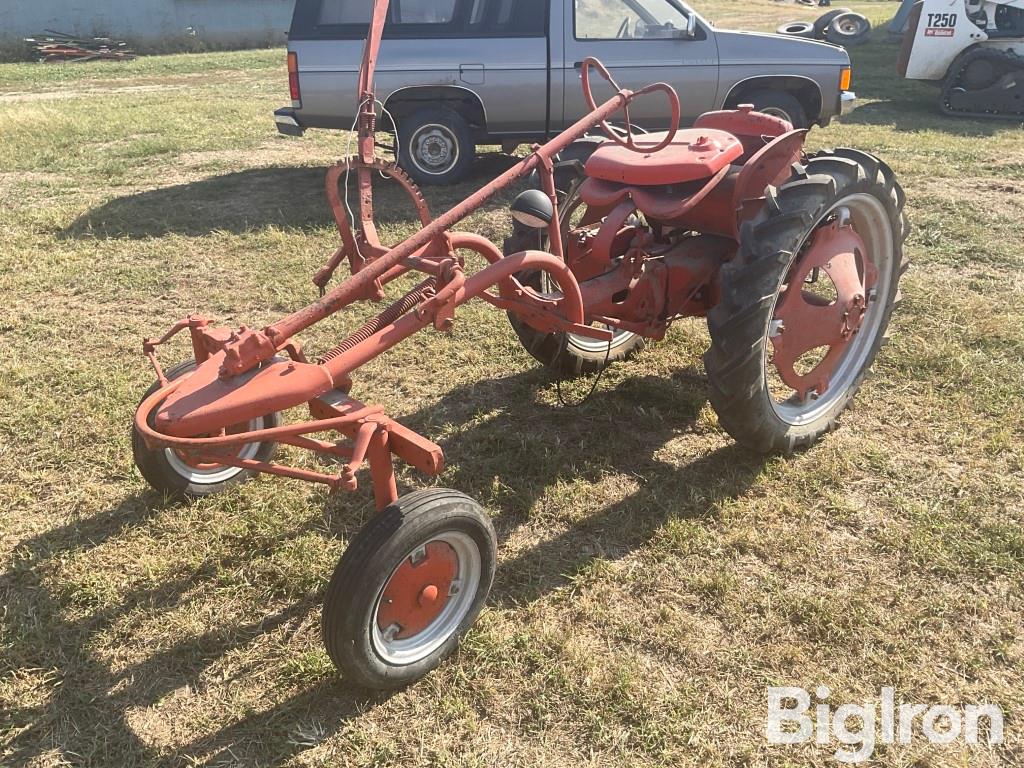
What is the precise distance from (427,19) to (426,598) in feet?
20.3

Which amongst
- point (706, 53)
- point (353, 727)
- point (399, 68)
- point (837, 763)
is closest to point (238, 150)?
point (399, 68)

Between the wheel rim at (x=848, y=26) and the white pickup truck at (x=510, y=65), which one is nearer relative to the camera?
the white pickup truck at (x=510, y=65)

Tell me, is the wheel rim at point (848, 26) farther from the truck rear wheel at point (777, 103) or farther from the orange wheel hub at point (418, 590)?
the orange wheel hub at point (418, 590)

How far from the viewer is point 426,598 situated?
2314 mm

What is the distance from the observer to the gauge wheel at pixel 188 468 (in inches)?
109

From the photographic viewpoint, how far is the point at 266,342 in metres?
2.24

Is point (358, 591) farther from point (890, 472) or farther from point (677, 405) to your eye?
point (890, 472)

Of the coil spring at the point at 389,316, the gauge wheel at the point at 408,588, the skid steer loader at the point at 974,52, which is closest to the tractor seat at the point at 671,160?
the coil spring at the point at 389,316

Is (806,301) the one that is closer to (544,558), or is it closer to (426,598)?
(544,558)

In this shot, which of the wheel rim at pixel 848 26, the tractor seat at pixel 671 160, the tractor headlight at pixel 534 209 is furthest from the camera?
the wheel rim at pixel 848 26

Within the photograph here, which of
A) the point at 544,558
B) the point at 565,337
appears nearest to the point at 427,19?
the point at 565,337

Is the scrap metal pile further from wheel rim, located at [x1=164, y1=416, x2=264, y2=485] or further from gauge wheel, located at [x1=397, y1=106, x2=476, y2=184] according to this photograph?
wheel rim, located at [x1=164, y1=416, x2=264, y2=485]

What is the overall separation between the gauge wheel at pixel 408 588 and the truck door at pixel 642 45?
5674 mm

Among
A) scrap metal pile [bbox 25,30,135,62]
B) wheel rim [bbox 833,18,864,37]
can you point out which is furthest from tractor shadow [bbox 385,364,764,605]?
scrap metal pile [bbox 25,30,135,62]
